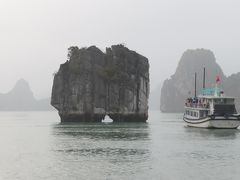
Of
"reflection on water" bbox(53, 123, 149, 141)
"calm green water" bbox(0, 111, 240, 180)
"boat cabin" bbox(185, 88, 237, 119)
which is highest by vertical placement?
"boat cabin" bbox(185, 88, 237, 119)

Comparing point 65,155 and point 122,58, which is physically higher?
point 122,58

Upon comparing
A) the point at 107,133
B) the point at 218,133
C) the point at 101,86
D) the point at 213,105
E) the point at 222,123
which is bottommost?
the point at 107,133

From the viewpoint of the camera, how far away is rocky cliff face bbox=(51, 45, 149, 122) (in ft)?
347

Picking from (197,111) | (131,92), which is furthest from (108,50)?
(197,111)

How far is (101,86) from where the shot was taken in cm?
10819

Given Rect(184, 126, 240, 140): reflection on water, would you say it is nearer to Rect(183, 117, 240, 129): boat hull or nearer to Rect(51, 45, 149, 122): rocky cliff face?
Rect(183, 117, 240, 129): boat hull

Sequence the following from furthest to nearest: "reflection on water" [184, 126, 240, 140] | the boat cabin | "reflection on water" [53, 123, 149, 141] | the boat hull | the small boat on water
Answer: the boat cabin, the boat hull, the small boat on water, "reflection on water" [53, 123, 149, 141], "reflection on water" [184, 126, 240, 140]

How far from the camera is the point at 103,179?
3069cm

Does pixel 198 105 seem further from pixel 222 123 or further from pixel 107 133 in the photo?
pixel 107 133

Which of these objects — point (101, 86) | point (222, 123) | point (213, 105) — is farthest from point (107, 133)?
point (101, 86)

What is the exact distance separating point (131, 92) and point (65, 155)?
65.6 m

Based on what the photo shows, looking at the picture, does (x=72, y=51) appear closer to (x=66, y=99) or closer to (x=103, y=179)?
(x=66, y=99)

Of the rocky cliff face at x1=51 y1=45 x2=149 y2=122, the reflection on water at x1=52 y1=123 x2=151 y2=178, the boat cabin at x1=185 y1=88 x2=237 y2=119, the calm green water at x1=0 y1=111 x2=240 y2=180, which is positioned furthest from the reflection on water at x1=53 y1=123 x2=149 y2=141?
the rocky cliff face at x1=51 y1=45 x2=149 y2=122

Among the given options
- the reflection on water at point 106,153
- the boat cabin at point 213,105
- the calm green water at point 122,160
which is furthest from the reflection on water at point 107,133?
the boat cabin at point 213,105
